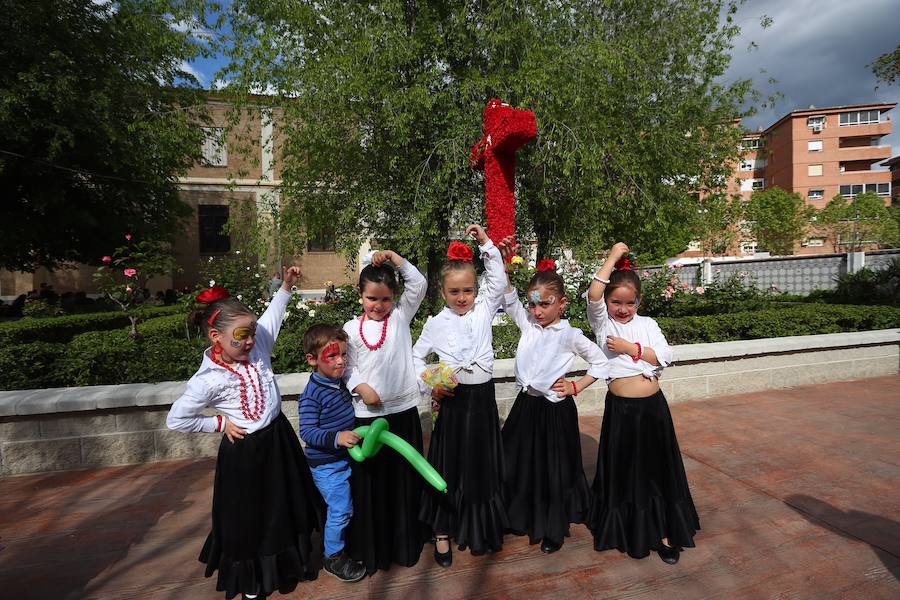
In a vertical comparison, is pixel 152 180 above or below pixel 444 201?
above

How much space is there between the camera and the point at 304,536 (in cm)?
266

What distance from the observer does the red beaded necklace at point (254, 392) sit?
8.17ft

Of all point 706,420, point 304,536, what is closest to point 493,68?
point 706,420

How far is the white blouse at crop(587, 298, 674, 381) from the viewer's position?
2900mm

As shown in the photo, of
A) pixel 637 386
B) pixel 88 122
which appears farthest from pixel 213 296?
pixel 88 122

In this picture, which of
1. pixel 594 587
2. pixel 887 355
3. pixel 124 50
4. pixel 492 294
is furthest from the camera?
pixel 124 50

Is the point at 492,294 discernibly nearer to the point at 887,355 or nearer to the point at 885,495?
the point at 885,495

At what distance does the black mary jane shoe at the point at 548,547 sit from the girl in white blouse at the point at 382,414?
76 centimetres

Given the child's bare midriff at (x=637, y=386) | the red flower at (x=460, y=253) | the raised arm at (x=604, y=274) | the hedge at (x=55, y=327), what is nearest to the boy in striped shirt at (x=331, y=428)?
the red flower at (x=460, y=253)

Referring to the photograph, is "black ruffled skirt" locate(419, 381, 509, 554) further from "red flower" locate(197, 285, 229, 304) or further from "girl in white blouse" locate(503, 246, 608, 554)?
"red flower" locate(197, 285, 229, 304)

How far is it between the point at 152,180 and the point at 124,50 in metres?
4.08

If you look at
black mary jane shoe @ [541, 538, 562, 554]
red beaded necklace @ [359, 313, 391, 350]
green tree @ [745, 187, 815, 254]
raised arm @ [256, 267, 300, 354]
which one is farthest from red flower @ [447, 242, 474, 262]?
green tree @ [745, 187, 815, 254]

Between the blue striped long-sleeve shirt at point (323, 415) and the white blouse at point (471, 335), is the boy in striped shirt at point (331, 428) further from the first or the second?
the white blouse at point (471, 335)

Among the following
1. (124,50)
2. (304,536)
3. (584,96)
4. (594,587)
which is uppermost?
(124,50)
